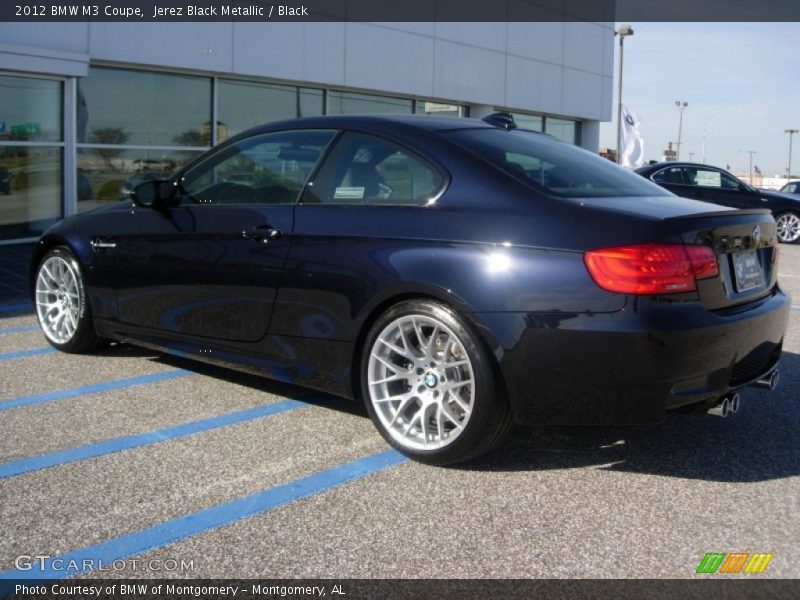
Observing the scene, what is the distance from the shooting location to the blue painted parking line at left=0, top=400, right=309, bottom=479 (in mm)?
3717

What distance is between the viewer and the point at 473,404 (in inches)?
143

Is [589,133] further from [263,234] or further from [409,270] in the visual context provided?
[409,270]

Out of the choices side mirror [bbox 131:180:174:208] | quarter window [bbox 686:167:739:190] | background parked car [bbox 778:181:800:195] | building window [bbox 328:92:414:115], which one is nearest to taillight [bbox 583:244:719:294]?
side mirror [bbox 131:180:174:208]

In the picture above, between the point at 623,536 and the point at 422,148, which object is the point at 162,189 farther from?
the point at 623,536

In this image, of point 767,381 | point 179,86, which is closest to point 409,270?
point 767,381

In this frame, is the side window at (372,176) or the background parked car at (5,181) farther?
the background parked car at (5,181)

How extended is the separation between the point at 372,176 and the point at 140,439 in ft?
5.26

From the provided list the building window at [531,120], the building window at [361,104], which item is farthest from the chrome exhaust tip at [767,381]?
the building window at [531,120]

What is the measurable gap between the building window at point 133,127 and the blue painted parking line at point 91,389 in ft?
28.6

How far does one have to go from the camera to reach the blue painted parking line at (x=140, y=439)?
372cm

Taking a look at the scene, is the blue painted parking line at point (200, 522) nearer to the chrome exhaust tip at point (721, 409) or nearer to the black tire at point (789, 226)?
the chrome exhaust tip at point (721, 409)

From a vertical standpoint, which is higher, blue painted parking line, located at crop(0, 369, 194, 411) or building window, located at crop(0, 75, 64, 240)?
building window, located at crop(0, 75, 64, 240)

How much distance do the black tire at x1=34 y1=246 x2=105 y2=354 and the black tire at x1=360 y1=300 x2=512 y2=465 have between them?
2.51m

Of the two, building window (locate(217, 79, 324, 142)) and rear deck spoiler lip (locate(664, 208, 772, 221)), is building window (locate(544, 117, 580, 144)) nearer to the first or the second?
building window (locate(217, 79, 324, 142))
